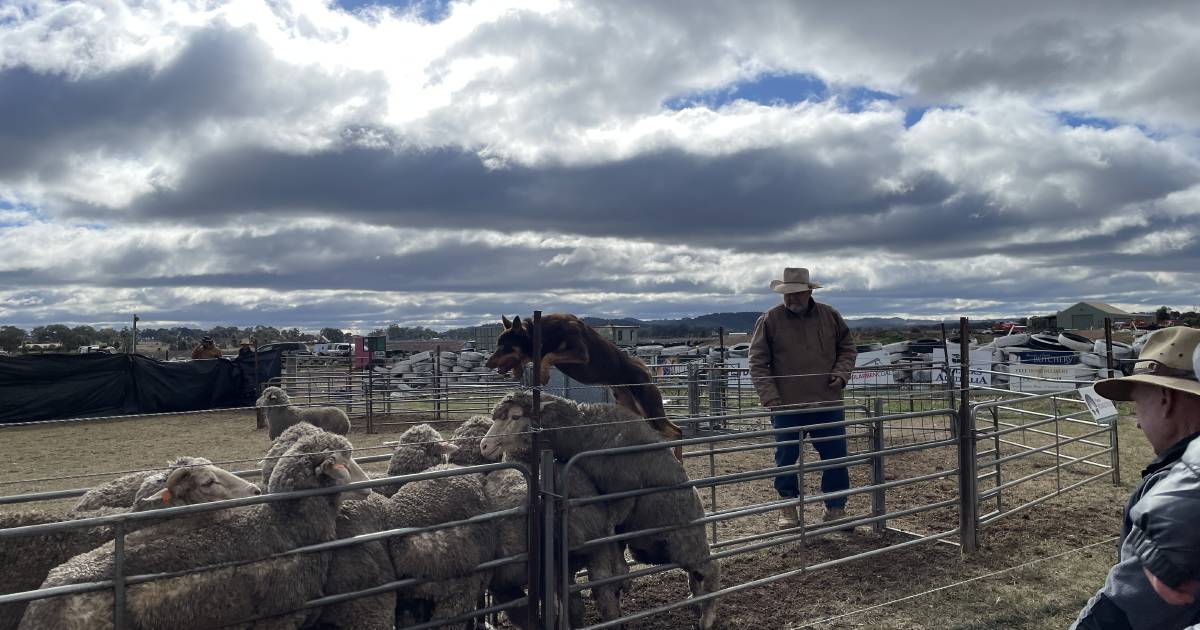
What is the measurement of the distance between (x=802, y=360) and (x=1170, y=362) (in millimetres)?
4279

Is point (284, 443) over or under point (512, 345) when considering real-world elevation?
under

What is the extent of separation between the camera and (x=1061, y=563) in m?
5.69

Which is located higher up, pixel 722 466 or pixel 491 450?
pixel 491 450

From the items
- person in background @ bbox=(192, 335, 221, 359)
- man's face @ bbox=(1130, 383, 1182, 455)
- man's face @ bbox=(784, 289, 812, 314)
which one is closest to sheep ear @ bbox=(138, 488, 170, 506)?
man's face @ bbox=(1130, 383, 1182, 455)

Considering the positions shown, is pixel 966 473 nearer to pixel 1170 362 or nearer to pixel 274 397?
pixel 1170 362

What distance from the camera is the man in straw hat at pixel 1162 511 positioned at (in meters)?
1.63

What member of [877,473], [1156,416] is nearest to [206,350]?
[877,473]

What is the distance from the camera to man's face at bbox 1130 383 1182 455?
2.28 meters

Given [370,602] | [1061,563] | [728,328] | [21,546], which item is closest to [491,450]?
[370,602]

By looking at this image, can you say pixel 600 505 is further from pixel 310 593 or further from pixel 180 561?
pixel 180 561

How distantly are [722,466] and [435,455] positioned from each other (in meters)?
6.50

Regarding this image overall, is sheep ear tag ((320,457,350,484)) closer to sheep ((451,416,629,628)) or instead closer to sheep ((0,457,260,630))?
sheep ((0,457,260,630))

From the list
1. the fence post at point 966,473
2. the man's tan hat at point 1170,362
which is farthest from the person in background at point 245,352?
the man's tan hat at point 1170,362

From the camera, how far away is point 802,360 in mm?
6535
